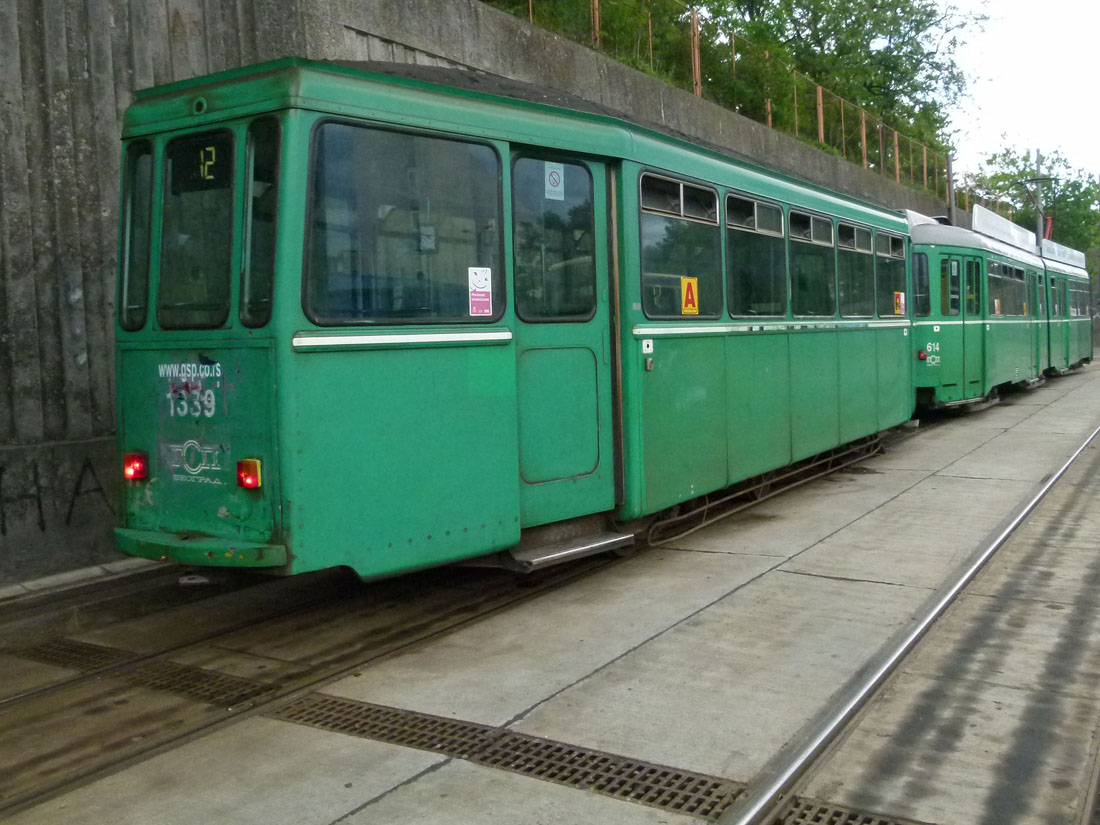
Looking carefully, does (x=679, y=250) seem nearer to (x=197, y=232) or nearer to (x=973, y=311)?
(x=197, y=232)

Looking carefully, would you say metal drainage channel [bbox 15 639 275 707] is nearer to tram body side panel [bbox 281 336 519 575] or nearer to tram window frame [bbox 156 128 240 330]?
tram body side panel [bbox 281 336 519 575]

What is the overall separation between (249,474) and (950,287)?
567 inches

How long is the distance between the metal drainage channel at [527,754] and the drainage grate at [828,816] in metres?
0.22

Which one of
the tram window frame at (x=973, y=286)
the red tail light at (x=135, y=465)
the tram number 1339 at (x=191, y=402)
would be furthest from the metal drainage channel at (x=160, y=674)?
the tram window frame at (x=973, y=286)

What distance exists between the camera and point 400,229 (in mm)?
5504

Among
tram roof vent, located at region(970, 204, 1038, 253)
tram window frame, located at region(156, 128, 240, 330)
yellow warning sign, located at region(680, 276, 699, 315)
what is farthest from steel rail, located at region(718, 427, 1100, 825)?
tram roof vent, located at region(970, 204, 1038, 253)

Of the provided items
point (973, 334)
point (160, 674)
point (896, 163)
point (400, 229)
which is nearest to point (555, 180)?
point (400, 229)

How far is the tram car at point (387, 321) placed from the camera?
5203 mm

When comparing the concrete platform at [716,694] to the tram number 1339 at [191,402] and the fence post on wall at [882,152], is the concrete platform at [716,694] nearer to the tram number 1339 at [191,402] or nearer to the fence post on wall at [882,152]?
the tram number 1339 at [191,402]

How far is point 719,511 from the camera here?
31.2 feet

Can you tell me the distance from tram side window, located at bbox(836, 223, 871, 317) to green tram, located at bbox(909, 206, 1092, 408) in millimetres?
4023

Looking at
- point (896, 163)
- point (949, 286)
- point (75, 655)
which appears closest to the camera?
point (75, 655)

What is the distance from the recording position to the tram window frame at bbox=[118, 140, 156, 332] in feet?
19.0

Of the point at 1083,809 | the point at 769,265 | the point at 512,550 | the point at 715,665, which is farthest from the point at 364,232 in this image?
the point at 769,265
